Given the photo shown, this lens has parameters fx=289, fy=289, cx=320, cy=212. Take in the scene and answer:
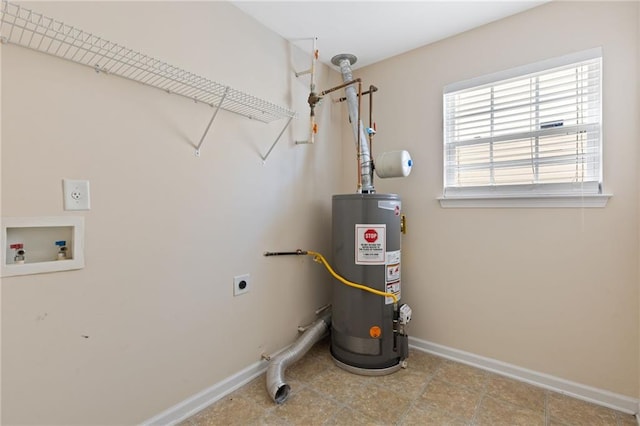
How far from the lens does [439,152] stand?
223 cm

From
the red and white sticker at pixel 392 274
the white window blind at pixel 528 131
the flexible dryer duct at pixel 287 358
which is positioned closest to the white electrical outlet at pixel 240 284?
the flexible dryer duct at pixel 287 358

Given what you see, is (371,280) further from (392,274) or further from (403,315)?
(403,315)

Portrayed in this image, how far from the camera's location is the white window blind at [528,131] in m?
1.71

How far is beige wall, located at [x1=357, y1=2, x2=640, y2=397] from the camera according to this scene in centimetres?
161

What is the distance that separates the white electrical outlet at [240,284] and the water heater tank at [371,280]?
0.67 m

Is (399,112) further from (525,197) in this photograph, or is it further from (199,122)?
(199,122)

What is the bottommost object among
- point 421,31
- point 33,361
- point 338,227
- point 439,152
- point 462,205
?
point 33,361

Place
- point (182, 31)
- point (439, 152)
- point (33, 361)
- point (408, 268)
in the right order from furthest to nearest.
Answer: point (408, 268)
point (439, 152)
point (182, 31)
point (33, 361)

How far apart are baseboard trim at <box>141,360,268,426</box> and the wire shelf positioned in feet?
5.48

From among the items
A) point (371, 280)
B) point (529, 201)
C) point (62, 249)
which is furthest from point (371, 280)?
point (62, 249)

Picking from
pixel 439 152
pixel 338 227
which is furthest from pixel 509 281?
pixel 338 227

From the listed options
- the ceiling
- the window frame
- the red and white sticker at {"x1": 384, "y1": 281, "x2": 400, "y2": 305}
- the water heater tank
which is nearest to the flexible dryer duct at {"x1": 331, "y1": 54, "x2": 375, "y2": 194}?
the ceiling

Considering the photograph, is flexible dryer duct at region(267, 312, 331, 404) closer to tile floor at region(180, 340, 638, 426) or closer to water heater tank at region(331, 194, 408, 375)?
tile floor at region(180, 340, 638, 426)

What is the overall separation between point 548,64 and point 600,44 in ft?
0.78
